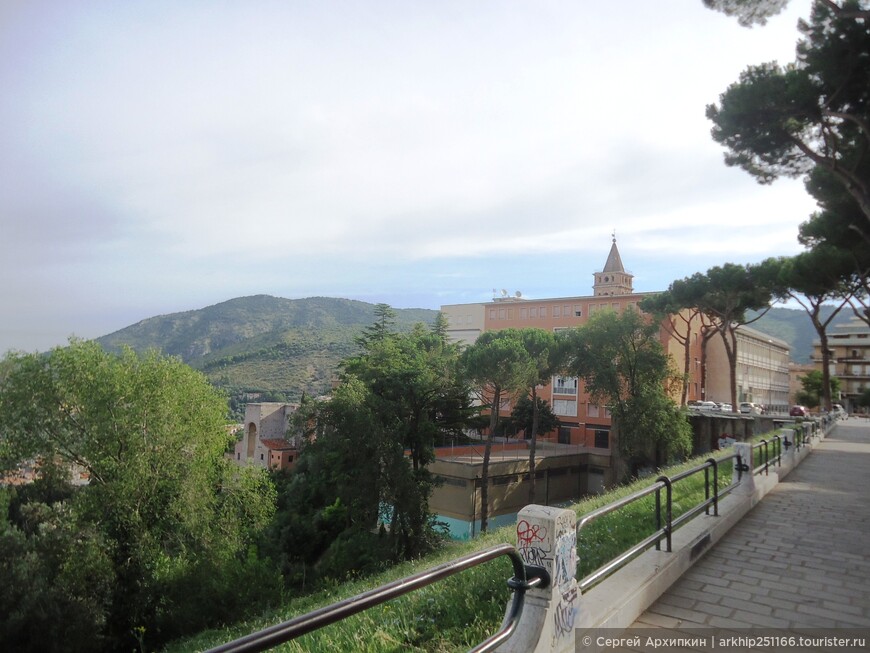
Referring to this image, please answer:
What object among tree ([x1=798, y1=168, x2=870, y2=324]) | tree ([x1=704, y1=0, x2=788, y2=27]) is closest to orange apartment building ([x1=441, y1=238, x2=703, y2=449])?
tree ([x1=798, y1=168, x2=870, y2=324])

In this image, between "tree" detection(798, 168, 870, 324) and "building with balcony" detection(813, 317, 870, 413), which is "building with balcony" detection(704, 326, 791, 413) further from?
"tree" detection(798, 168, 870, 324)

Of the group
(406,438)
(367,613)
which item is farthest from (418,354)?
(367,613)

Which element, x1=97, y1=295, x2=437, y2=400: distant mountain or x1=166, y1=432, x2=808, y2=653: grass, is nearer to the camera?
x1=166, y1=432, x2=808, y2=653: grass

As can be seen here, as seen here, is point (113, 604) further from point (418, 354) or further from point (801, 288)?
point (801, 288)

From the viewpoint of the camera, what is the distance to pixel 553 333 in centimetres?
3266

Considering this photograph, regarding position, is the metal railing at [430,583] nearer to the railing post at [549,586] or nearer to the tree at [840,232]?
the railing post at [549,586]

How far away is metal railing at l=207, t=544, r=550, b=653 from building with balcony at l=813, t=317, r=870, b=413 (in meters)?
74.3

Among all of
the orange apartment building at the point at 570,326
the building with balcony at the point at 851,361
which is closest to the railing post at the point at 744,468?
the orange apartment building at the point at 570,326

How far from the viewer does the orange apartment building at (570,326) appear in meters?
43.2

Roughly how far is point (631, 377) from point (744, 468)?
914 inches

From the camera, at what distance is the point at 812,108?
1251cm

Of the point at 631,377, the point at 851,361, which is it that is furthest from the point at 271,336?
the point at 631,377

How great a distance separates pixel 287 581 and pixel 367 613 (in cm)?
1803

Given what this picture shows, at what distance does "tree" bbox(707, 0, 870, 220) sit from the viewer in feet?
38.2
